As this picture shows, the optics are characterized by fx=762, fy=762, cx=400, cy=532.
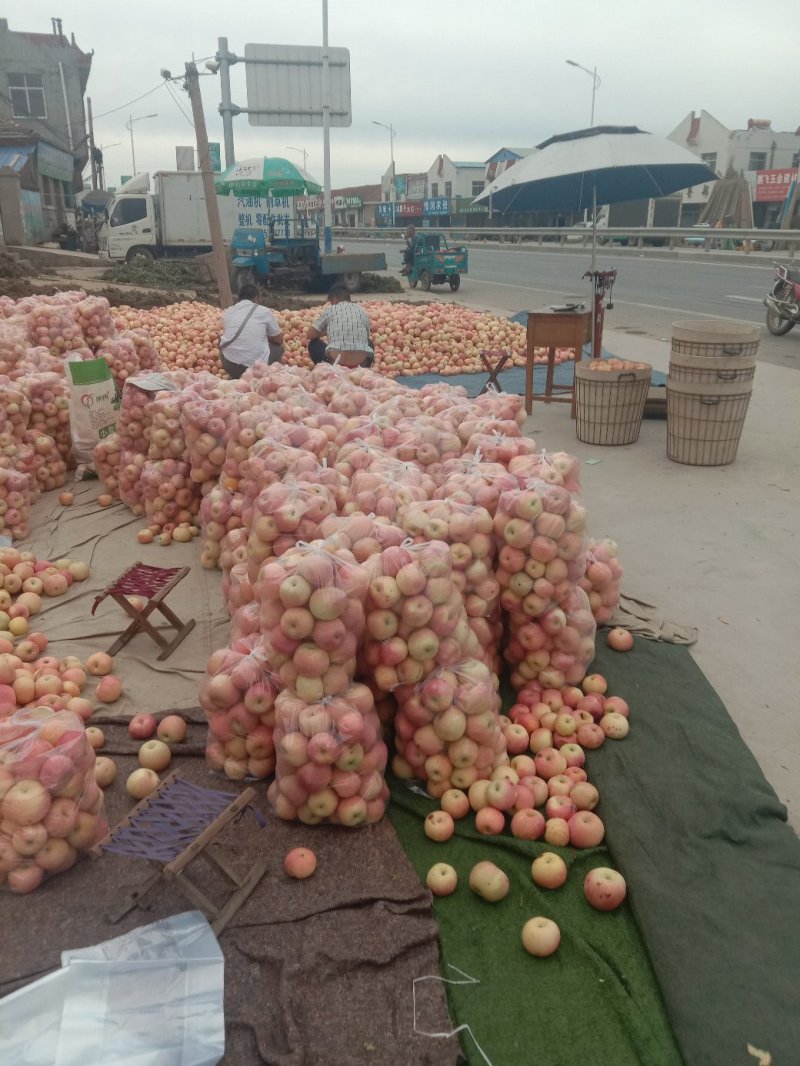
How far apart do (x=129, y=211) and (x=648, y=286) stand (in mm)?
17539

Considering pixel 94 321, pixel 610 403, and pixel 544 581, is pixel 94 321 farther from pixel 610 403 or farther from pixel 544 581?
pixel 544 581

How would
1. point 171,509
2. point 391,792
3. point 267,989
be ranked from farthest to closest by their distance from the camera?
point 171,509, point 391,792, point 267,989

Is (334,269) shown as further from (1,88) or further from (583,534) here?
(1,88)

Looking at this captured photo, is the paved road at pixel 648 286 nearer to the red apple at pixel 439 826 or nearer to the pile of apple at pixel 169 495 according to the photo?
the pile of apple at pixel 169 495

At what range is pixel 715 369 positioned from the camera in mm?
6805

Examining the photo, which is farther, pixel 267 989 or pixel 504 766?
pixel 504 766

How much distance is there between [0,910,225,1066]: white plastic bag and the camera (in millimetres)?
2119

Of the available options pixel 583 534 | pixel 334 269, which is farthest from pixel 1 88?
pixel 583 534

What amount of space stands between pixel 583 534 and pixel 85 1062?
2835mm

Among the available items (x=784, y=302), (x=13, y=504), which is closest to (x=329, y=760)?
(x=13, y=504)

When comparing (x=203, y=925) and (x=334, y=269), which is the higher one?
(x=334, y=269)

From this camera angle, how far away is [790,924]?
2.58 metres

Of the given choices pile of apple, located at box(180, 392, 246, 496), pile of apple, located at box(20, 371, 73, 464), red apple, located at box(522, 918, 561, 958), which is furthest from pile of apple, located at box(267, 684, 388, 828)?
pile of apple, located at box(20, 371, 73, 464)

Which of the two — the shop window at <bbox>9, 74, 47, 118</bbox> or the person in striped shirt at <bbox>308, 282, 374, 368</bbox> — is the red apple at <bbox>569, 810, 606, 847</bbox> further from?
the shop window at <bbox>9, 74, 47, 118</bbox>
